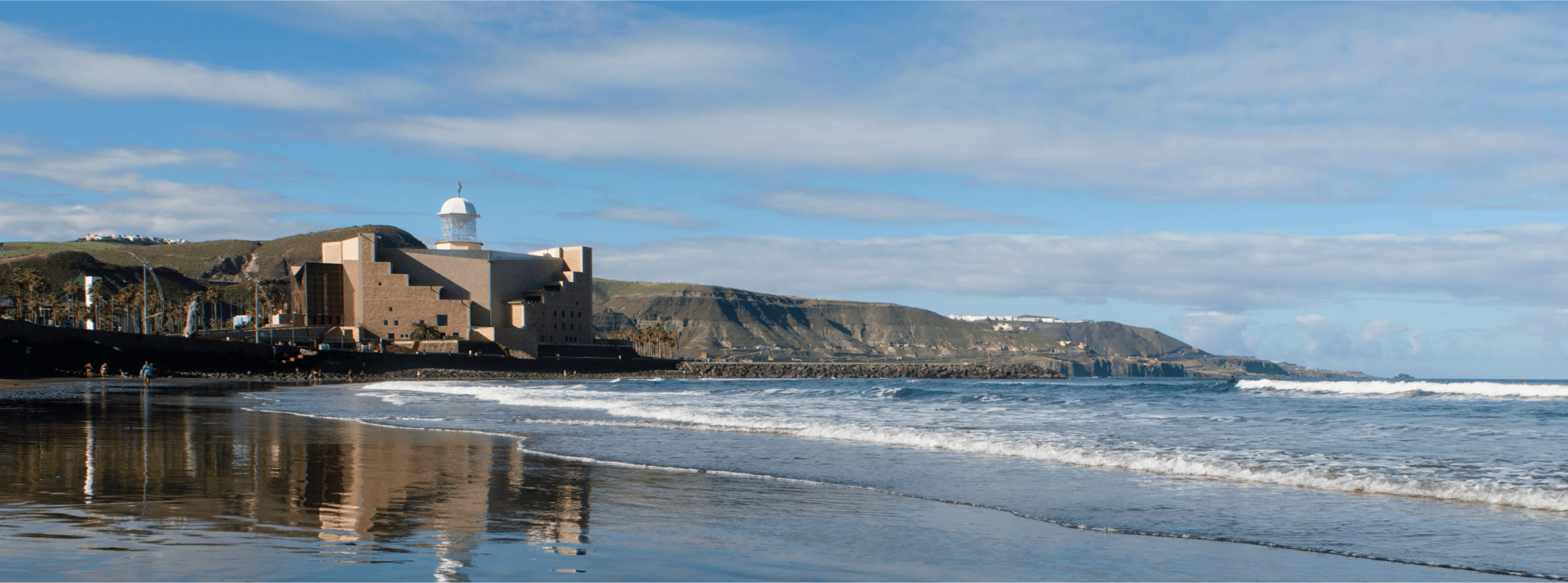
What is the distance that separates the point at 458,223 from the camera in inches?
4924

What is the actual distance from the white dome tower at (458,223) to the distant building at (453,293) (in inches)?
4.1

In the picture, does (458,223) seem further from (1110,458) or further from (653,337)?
(1110,458)

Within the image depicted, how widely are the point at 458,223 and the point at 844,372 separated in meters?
68.3

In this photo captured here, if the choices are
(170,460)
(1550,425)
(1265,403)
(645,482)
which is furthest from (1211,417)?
(170,460)

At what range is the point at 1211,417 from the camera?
24484mm

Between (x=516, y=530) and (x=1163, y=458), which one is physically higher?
(x=516, y=530)

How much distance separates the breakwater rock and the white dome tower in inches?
1315

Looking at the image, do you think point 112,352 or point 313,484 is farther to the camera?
point 112,352

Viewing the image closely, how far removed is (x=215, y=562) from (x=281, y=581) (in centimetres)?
91

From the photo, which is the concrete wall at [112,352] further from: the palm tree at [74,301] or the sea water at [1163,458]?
the palm tree at [74,301]

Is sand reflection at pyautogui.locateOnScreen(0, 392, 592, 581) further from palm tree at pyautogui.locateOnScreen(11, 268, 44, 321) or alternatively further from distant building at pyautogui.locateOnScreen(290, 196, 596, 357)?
palm tree at pyautogui.locateOnScreen(11, 268, 44, 321)

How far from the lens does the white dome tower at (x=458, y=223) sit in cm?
12431

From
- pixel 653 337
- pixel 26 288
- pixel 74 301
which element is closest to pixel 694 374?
pixel 653 337

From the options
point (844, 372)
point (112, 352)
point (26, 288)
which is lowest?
point (844, 372)
